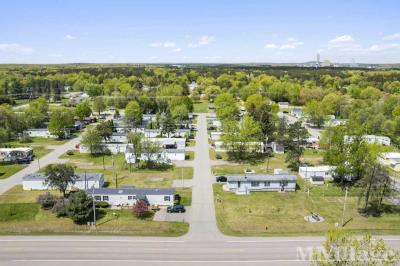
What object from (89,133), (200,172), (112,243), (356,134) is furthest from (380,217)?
(89,133)

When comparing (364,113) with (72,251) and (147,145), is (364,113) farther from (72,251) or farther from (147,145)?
→ (72,251)

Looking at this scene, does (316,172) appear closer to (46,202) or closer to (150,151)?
(150,151)

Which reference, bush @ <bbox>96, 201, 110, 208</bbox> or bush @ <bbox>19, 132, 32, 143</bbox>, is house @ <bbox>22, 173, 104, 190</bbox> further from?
bush @ <bbox>19, 132, 32, 143</bbox>

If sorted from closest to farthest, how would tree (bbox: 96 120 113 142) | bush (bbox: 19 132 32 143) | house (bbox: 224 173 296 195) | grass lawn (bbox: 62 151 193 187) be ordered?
house (bbox: 224 173 296 195)
grass lawn (bbox: 62 151 193 187)
tree (bbox: 96 120 113 142)
bush (bbox: 19 132 32 143)

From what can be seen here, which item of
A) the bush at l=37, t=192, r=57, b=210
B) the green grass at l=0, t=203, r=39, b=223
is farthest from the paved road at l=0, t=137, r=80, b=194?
the bush at l=37, t=192, r=57, b=210

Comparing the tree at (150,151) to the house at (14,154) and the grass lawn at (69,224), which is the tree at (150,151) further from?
the house at (14,154)

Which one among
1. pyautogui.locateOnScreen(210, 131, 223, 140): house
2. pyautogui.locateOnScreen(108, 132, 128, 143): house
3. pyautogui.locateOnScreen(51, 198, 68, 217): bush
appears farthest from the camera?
pyautogui.locateOnScreen(210, 131, 223, 140): house
